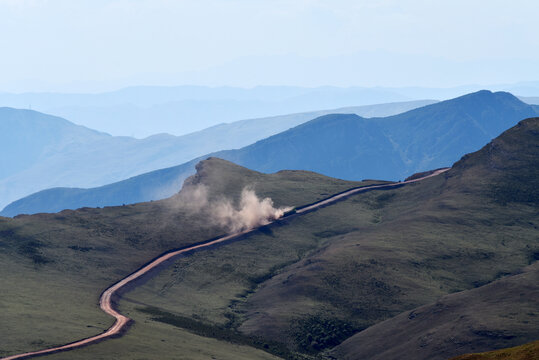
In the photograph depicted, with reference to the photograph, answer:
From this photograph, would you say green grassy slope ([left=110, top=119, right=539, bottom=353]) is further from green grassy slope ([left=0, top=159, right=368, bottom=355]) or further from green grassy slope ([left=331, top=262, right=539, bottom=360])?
green grassy slope ([left=0, top=159, right=368, bottom=355])

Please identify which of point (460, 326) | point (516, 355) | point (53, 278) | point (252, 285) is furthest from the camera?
point (252, 285)

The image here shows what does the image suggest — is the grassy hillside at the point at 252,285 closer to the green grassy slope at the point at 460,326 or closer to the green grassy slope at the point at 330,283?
the green grassy slope at the point at 330,283

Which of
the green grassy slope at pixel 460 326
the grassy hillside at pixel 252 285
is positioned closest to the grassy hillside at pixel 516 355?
the green grassy slope at pixel 460 326

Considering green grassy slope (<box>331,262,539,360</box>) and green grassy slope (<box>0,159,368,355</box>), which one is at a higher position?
green grassy slope (<box>0,159,368,355</box>)

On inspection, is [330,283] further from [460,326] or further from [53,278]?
[53,278]

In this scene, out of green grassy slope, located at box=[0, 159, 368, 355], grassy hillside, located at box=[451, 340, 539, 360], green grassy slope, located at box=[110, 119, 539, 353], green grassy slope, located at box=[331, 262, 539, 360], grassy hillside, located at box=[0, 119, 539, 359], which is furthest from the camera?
green grassy slope, located at box=[110, 119, 539, 353]

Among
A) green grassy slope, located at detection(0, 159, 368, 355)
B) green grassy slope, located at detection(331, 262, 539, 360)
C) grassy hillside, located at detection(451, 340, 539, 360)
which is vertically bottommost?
green grassy slope, located at detection(331, 262, 539, 360)

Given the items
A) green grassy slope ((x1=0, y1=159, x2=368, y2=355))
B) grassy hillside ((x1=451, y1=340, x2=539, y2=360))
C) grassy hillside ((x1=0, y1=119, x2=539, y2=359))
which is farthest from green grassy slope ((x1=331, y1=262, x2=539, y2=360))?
green grassy slope ((x1=0, y1=159, x2=368, y2=355))

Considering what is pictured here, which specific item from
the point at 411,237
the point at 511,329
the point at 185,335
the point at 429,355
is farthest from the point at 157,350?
the point at 411,237

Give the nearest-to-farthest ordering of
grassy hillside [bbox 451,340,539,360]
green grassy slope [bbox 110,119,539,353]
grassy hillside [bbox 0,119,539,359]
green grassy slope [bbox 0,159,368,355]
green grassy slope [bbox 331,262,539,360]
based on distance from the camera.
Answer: grassy hillside [bbox 451,340,539,360], green grassy slope [bbox 0,159,368,355], green grassy slope [bbox 331,262,539,360], grassy hillside [bbox 0,119,539,359], green grassy slope [bbox 110,119,539,353]

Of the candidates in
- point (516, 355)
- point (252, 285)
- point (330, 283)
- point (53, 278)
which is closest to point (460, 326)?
point (330, 283)

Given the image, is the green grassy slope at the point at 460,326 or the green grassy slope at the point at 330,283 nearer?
the green grassy slope at the point at 460,326

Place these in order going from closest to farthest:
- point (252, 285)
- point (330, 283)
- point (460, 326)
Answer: point (460, 326), point (330, 283), point (252, 285)
